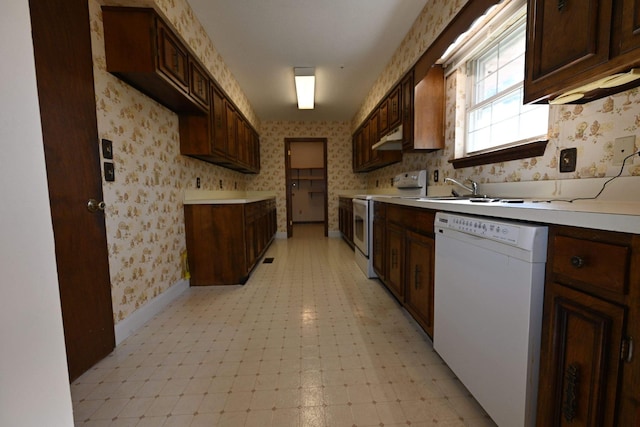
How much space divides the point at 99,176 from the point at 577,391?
2323 millimetres

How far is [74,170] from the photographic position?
4.68ft

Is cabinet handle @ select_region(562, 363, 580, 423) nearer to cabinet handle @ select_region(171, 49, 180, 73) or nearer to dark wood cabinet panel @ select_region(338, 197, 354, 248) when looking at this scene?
cabinet handle @ select_region(171, 49, 180, 73)

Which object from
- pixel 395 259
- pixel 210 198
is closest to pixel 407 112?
pixel 395 259

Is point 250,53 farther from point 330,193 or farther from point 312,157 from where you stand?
point 312,157

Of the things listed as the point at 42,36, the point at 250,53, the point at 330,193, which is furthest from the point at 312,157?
the point at 42,36

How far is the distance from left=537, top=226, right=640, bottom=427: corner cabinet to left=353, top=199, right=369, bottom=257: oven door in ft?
7.34

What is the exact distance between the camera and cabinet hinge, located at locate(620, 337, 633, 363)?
62 centimetres

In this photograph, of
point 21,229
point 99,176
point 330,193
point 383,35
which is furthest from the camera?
point 330,193

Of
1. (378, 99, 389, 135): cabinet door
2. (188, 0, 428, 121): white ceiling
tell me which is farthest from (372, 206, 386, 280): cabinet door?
(188, 0, 428, 121): white ceiling

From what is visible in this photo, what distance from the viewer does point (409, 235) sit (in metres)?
1.91

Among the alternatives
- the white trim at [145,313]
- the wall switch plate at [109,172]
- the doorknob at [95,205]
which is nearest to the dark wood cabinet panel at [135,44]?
the wall switch plate at [109,172]

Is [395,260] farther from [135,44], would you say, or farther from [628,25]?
[135,44]

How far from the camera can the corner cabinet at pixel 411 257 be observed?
5.28ft

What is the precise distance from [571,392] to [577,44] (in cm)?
121
